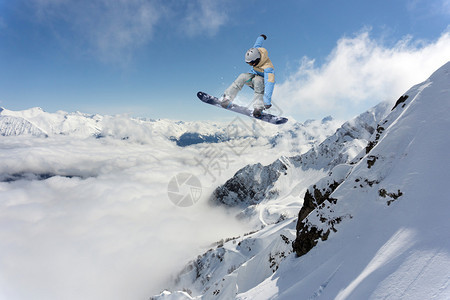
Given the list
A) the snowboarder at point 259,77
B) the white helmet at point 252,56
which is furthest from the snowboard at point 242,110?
the white helmet at point 252,56

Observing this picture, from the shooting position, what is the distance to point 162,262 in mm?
166000

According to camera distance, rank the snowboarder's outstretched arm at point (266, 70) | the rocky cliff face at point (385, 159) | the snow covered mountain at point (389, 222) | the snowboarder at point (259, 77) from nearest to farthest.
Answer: the snow covered mountain at point (389, 222) → the snowboarder at point (259, 77) → the snowboarder's outstretched arm at point (266, 70) → the rocky cliff face at point (385, 159)

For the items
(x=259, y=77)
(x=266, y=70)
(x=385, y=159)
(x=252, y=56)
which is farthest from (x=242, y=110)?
(x=385, y=159)

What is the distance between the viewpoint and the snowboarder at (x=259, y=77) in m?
9.52

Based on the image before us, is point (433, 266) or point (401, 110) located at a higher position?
point (401, 110)

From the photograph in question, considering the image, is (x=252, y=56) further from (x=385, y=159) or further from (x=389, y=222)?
(x=385, y=159)

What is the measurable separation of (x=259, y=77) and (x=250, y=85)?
3.56 feet

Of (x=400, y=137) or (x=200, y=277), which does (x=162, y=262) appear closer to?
(x=200, y=277)

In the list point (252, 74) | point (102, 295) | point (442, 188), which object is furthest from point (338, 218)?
point (102, 295)

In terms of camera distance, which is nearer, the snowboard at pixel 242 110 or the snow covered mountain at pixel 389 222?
the snow covered mountain at pixel 389 222

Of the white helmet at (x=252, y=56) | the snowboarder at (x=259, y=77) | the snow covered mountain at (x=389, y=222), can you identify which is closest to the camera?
the snow covered mountain at (x=389, y=222)

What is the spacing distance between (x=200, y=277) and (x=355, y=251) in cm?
9617

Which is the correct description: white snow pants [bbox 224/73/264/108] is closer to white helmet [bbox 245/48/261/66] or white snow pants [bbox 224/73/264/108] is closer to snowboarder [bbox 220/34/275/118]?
snowboarder [bbox 220/34/275/118]

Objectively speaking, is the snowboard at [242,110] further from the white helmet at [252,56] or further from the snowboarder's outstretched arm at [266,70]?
the white helmet at [252,56]
